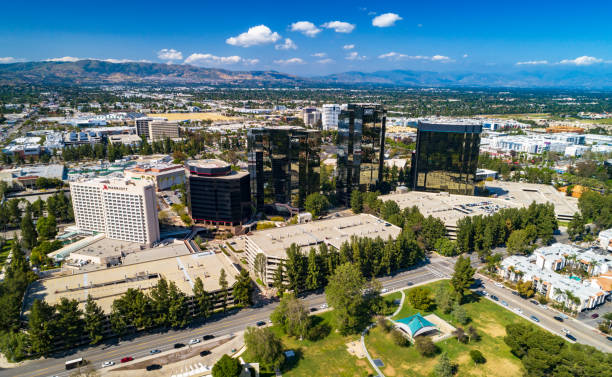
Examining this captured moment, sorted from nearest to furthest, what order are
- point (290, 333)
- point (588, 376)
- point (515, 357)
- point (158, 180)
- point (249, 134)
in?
1. point (588, 376)
2. point (515, 357)
3. point (290, 333)
4. point (249, 134)
5. point (158, 180)

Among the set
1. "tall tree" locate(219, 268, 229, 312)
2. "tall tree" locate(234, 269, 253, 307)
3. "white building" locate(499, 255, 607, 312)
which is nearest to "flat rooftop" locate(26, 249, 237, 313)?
"tall tree" locate(219, 268, 229, 312)

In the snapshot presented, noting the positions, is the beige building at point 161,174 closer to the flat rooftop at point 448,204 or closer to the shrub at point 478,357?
the flat rooftop at point 448,204

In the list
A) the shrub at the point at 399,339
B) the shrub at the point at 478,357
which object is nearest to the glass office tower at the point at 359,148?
the shrub at the point at 399,339

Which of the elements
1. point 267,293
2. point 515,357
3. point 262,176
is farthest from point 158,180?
point 515,357

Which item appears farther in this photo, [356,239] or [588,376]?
[356,239]

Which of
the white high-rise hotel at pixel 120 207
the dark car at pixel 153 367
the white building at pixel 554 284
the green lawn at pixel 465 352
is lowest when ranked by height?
the green lawn at pixel 465 352

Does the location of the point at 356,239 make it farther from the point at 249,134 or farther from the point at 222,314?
the point at 249,134

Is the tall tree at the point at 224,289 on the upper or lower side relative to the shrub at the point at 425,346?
upper
